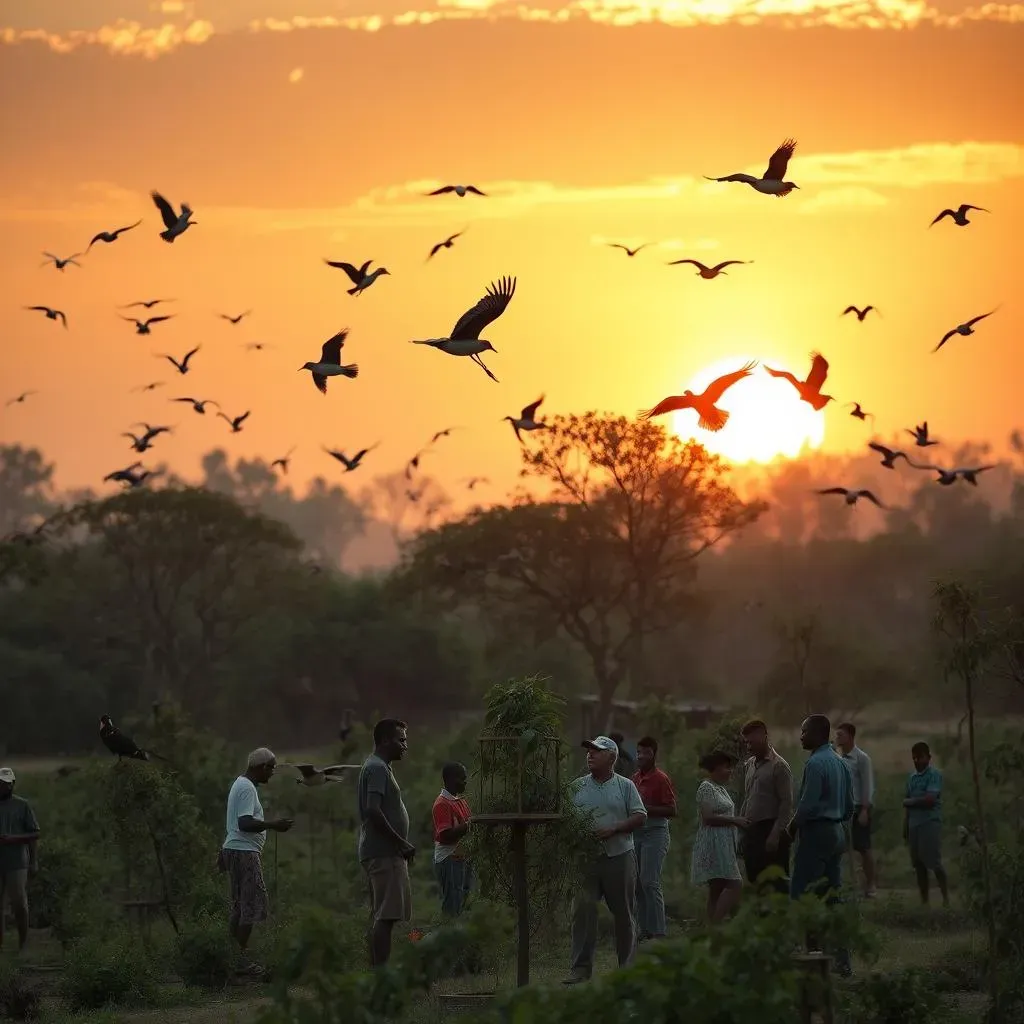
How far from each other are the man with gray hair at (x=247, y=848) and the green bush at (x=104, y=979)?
91 centimetres

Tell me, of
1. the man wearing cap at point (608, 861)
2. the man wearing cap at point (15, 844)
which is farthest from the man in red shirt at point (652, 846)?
the man wearing cap at point (15, 844)

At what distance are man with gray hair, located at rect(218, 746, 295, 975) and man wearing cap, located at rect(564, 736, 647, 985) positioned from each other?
275 cm

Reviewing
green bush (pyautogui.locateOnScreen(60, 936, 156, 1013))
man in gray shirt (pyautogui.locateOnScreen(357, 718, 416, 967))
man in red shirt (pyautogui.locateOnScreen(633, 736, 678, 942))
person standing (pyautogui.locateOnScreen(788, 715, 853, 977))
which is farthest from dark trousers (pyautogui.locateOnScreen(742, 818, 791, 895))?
green bush (pyautogui.locateOnScreen(60, 936, 156, 1013))

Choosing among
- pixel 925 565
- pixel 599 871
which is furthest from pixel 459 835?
pixel 925 565

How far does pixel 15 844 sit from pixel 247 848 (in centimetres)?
348

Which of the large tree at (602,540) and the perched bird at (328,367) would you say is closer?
the perched bird at (328,367)

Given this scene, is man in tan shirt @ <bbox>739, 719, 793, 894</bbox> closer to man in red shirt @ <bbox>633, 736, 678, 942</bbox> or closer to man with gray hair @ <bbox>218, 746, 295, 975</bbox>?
man in red shirt @ <bbox>633, 736, 678, 942</bbox>

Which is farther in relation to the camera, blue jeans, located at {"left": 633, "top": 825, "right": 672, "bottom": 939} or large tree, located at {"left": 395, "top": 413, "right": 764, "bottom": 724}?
large tree, located at {"left": 395, "top": 413, "right": 764, "bottom": 724}

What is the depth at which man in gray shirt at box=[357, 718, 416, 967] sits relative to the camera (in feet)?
44.3

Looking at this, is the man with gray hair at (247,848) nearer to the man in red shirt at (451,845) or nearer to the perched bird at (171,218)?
the man in red shirt at (451,845)

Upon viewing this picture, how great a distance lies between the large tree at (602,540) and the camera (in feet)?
190

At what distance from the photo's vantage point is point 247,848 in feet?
50.2

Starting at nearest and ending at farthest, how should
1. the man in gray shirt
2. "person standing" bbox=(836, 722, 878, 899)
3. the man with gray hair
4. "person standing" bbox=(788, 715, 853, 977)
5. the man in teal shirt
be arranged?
1. the man in gray shirt
2. "person standing" bbox=(788, 715, 853, 977)
3. the man with gray hair
4. "person standing" bbox=(836, 722, 878, 899)
5. the man in teal shirt

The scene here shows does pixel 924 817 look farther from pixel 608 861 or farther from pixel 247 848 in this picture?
pixel 247 848
